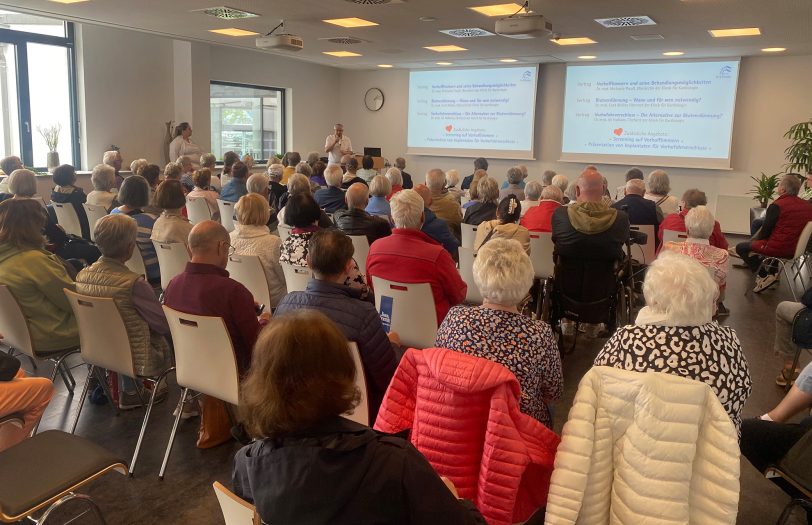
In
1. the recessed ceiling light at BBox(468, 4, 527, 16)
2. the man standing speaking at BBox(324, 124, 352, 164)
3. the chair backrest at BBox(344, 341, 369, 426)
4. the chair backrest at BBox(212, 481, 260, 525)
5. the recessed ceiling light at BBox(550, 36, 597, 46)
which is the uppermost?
the recessed ceiling light at BBox(550, 36, 597, 46)

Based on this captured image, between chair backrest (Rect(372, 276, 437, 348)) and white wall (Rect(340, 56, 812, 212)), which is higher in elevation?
white wall (Rect(340, 56, 812, 212))

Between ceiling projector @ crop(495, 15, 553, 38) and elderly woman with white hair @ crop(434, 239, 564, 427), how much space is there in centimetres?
494

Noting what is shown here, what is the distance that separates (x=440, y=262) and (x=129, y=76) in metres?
9.29

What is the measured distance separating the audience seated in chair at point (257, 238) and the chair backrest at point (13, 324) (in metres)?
1.39

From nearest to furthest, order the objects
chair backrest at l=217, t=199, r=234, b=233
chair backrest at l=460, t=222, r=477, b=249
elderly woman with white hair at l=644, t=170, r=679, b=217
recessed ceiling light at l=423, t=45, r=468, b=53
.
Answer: chair backrest at l=460, t=222, r=477, b=249 → chair backrest at l=217, t=199, r=234, b=233 → elderly woman with white hair at l=644, t=170, r=679, b=217 → recessed ceiling light at l=423, t=45, r=468, b=53

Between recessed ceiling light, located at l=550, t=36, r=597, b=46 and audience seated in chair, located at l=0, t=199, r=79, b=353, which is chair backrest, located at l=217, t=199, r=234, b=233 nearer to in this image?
audience seated in chair, located at l=0, t=199, r=79, b=353

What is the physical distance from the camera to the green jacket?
329cm

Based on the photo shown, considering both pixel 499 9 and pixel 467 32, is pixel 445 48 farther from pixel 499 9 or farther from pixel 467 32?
pixel 499 9

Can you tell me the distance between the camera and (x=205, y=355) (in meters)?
2.86

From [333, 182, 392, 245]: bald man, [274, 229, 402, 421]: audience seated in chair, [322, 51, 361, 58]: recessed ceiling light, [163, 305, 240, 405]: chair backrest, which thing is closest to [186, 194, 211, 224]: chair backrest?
[333, 182, 392, 245]: bald man

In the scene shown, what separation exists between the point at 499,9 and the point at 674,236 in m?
3.44

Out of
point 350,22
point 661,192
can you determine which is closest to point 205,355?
point 661,192

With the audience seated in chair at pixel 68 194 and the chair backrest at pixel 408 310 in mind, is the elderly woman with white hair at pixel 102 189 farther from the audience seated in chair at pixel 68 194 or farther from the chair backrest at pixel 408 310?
the chair backrest at pixel 408 310

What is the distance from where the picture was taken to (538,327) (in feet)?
7.49
